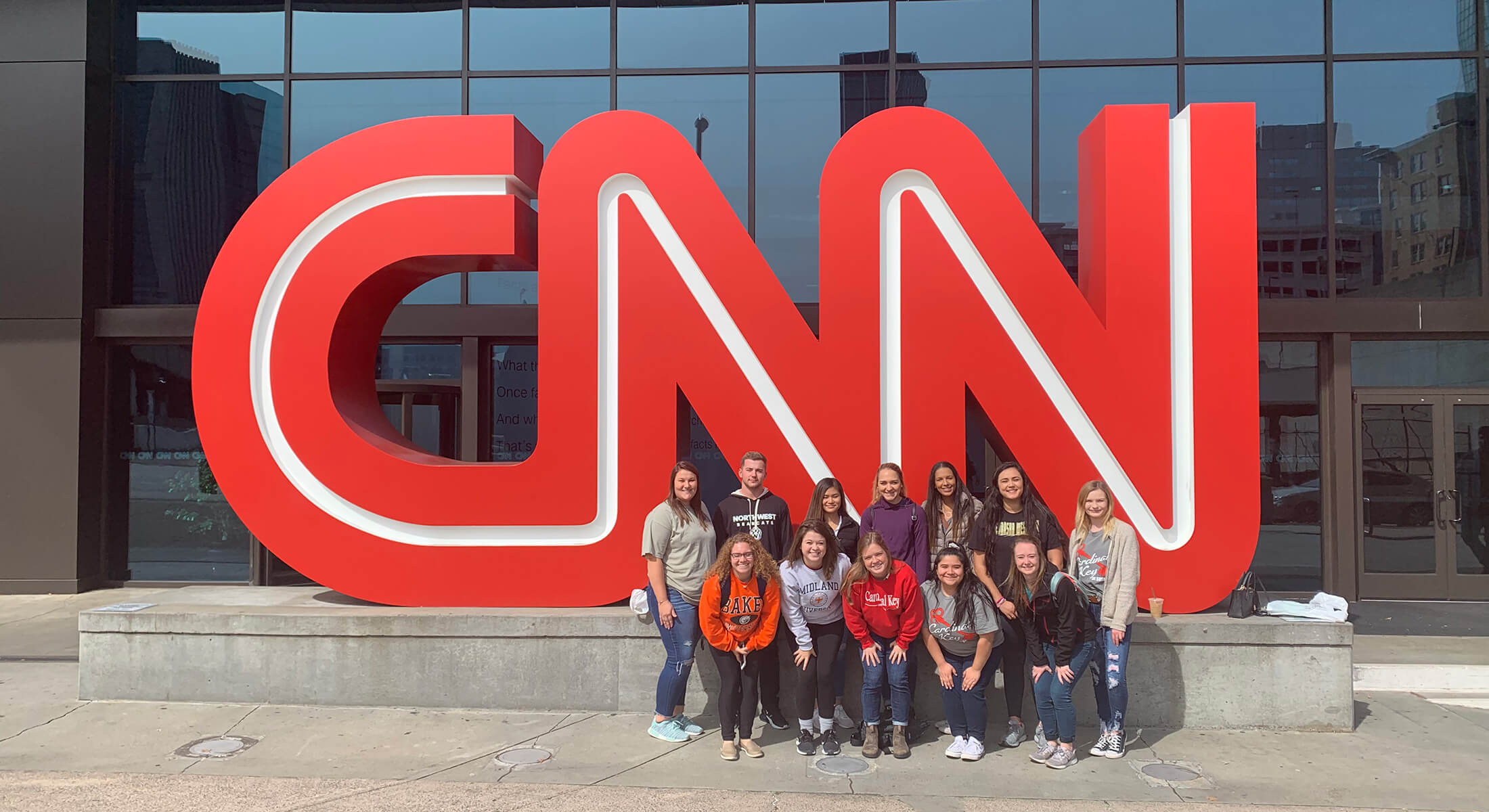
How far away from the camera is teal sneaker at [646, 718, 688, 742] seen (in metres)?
5.89

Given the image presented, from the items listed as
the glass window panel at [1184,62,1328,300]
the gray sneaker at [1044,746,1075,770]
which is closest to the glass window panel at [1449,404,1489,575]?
the glass window panel at [1184,62,1328,300]

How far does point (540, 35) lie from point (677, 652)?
790 centimetres

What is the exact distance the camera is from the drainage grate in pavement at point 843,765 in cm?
537

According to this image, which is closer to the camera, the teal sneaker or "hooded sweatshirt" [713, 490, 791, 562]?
the teal sneaker

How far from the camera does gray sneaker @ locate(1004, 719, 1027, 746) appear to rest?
5.77 meters

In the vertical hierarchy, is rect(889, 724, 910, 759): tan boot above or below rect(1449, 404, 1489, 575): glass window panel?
below

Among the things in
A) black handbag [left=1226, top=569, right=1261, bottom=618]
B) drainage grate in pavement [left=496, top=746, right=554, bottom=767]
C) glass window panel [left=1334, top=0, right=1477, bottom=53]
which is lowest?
drainage grate in pavement [left=496, top=746, right=554, bottom=767]

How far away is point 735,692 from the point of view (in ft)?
18.7

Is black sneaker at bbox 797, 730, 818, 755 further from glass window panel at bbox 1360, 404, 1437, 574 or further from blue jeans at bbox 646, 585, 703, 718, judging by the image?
glass window panel at bbox 1360, 404, 1437, 574

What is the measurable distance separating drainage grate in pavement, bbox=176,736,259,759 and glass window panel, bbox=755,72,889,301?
22.5 ft

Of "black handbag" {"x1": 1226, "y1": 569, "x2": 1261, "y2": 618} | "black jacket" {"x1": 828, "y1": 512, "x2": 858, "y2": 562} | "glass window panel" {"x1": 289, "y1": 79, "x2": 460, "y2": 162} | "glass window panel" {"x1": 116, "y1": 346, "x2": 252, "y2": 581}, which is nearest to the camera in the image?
"black jacket" {"x1": 828, "y1": 512, "x2": 858, "y2": 562}

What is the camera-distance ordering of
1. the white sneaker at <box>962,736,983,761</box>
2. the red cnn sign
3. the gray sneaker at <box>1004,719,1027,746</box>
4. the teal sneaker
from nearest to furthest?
1. the white sneaker at <box>962,736,983,761</box>
2. the gray sneaker at <box>1004,719,1027,746</box>
3. the teal sneaker
4. the red cnn sign

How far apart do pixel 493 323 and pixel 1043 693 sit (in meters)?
7.14

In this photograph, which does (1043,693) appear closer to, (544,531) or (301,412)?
(544,531)
